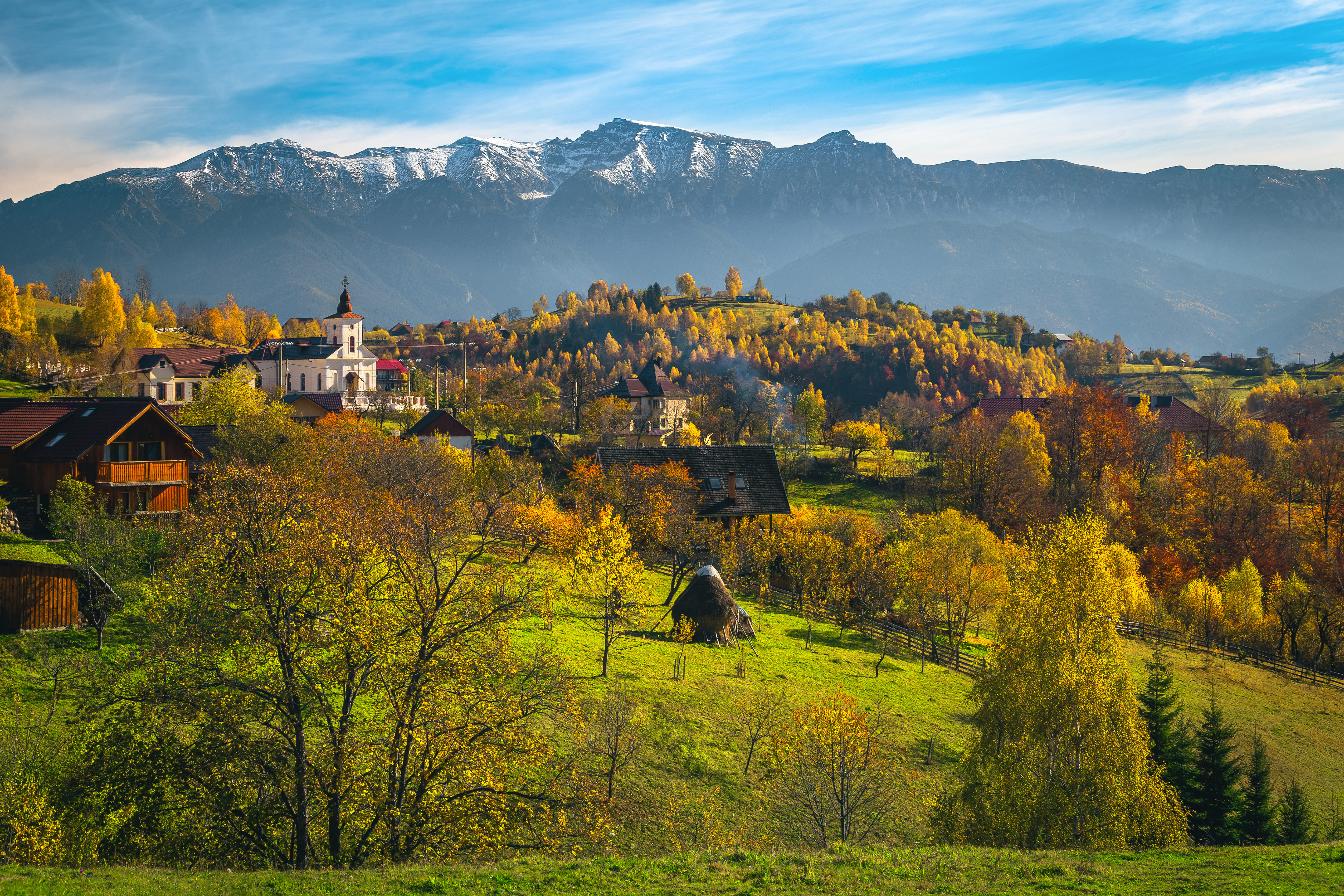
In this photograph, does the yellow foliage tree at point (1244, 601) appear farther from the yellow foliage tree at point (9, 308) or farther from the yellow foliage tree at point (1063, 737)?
the yellow foliage tree at point (9, 308)

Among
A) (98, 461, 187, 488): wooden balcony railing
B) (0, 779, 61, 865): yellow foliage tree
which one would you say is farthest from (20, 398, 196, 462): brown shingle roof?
(0, 779, 61, 865): yellow foliage tree

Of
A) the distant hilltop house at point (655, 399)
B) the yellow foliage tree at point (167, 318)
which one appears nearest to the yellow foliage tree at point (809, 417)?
the distant hilltop house at point (655, 399)

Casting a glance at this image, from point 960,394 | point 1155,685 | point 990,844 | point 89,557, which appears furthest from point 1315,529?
point 960,394

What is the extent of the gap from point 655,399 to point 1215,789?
100 m

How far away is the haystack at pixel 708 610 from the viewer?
38.1m

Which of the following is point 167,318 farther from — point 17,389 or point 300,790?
point 300,790

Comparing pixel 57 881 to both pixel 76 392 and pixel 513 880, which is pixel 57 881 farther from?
pixel 76 392

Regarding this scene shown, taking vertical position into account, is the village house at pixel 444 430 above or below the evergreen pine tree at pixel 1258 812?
above

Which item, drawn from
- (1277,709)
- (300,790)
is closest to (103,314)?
(300,790)

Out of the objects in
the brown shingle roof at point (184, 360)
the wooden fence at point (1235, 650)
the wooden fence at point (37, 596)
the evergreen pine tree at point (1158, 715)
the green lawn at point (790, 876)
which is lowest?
the wooden fence at point (1235, 650)

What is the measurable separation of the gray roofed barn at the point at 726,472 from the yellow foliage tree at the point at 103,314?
84779 mm

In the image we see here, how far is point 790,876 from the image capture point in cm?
1612

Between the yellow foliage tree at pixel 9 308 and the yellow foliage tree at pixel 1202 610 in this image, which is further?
Result: the yellow foliage tree at pixel 9 308

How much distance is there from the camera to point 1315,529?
67.9 metres
